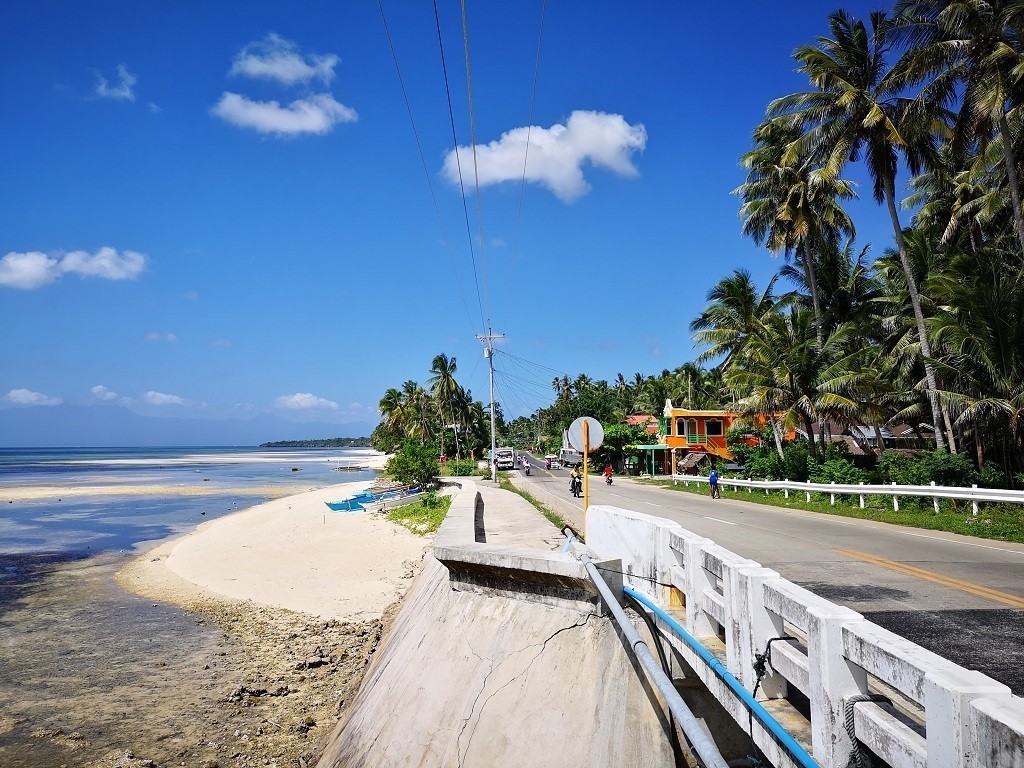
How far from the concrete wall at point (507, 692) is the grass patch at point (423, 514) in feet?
54.9

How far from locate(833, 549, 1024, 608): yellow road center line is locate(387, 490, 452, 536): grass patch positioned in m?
16.2

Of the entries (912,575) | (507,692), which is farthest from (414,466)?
(507,692)

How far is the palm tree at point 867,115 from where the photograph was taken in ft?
73.2

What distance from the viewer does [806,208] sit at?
2966 cm

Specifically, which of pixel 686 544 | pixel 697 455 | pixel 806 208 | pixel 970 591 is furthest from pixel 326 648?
pixel 697 455

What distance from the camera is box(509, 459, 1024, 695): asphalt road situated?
5.99 m

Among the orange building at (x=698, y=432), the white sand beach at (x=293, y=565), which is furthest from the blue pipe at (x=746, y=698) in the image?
the orange building at (x=698, y=432)

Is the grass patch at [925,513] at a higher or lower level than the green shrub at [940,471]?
lower

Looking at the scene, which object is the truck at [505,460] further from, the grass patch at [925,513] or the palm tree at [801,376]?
the grass patch at [925,513]

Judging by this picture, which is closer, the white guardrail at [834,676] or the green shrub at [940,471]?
the white guardrail at [834,676]

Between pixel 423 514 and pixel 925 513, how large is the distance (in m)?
18.8

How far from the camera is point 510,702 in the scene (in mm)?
6352

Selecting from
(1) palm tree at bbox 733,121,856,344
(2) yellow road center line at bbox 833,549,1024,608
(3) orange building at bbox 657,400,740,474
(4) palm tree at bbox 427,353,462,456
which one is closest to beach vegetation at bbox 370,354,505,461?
(4) palm tree at bbox 427,353,462,456

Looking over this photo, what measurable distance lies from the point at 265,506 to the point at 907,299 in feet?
117
